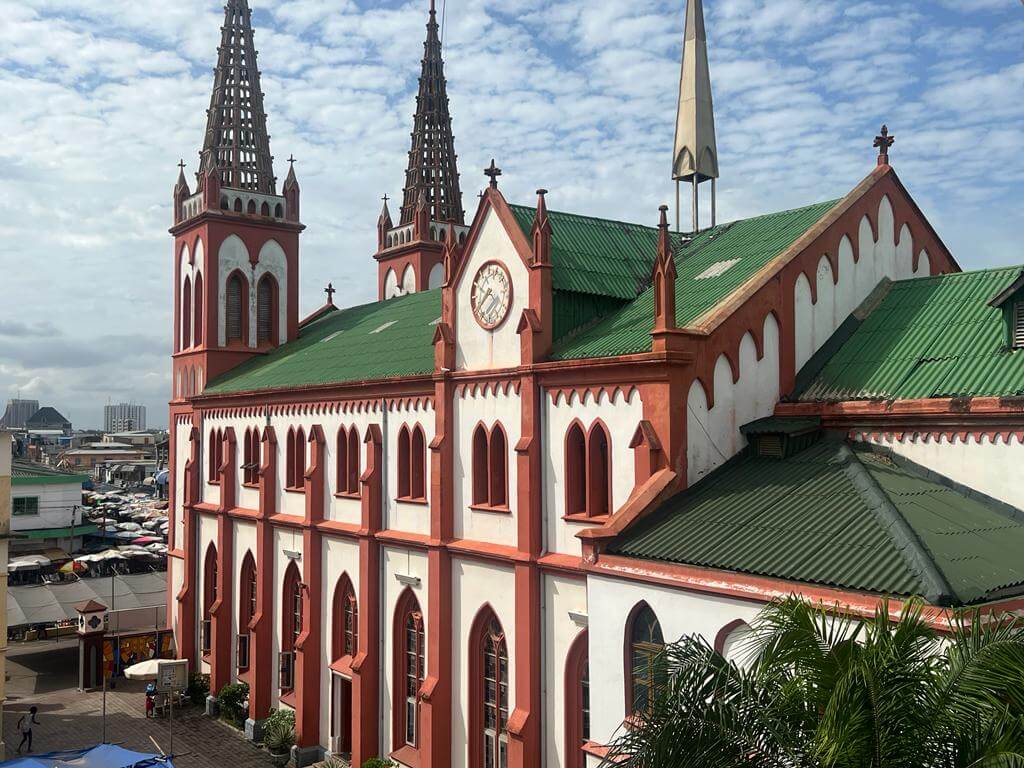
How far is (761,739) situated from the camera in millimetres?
10758

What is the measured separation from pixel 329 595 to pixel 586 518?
13.7 meters

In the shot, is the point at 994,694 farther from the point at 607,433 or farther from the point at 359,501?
the point at 359,501

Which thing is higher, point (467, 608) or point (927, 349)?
point (927, 349)

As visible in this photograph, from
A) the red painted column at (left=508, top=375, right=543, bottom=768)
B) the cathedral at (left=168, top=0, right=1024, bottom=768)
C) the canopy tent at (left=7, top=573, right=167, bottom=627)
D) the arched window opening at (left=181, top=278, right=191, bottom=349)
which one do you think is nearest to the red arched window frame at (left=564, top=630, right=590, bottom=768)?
the cathedral at (left=168, top=0, right=1024, bottom=768)

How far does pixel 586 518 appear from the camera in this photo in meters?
21.8

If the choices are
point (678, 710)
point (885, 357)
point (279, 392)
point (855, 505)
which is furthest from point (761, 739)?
point (279, 392)

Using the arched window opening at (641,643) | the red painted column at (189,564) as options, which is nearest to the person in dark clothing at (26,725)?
the red painted column at (189,564)

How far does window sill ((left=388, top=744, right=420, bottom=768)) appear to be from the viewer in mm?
27328

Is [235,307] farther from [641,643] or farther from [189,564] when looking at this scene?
[641,643]

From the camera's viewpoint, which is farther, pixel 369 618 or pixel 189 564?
pixel 189 564

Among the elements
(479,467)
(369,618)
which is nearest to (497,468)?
(479,467)

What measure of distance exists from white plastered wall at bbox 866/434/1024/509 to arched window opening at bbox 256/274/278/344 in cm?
3324

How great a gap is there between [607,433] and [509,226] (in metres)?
6.45

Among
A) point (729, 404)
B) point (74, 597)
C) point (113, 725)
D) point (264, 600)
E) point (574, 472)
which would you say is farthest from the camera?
point (74, 597)
